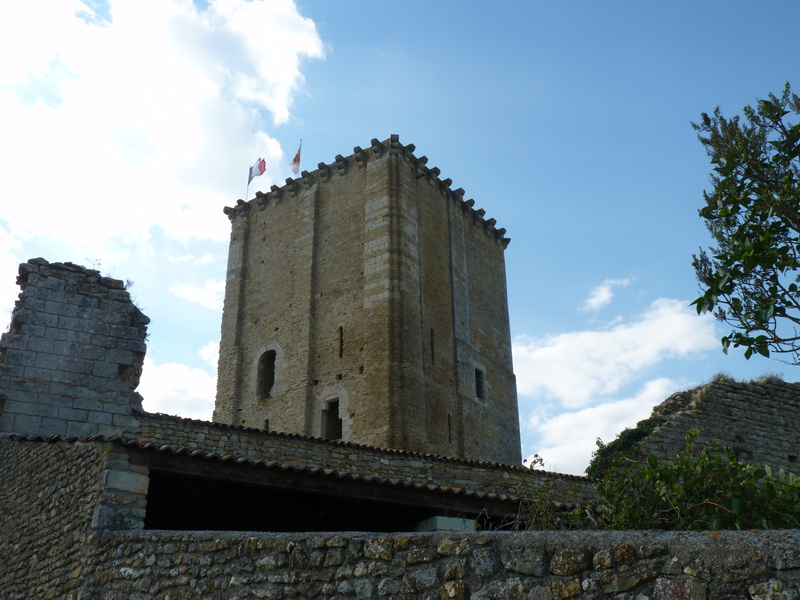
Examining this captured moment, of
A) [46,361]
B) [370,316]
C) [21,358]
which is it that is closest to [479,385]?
[370,316]

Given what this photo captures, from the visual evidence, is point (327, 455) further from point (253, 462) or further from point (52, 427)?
point (253, 462)

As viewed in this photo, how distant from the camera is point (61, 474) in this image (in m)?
7.72

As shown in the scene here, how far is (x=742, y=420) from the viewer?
13.9 m

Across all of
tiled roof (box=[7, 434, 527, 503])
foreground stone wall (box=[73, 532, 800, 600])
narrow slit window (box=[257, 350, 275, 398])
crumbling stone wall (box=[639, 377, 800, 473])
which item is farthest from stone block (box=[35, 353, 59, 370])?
crumbling stone wall (box=[639, 377, 800, 473])

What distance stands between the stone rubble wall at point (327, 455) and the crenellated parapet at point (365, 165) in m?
10.3

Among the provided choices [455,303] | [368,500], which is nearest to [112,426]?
[368,500]

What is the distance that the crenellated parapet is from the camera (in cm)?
2017

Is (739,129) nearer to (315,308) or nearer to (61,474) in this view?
(61,474)

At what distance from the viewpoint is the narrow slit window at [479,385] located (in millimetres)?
20130

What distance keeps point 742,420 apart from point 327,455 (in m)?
7.90

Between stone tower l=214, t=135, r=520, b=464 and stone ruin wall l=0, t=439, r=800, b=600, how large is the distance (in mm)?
9563

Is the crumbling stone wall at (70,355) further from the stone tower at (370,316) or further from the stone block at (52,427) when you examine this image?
the stone tower at (370,316)

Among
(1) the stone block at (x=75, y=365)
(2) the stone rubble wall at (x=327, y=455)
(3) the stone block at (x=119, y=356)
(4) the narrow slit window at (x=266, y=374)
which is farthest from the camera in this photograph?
(4) the narrow slit window at (x=266, y=374)

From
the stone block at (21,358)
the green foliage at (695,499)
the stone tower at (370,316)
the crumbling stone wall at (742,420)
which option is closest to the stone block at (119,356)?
the stone block at (21,358)
